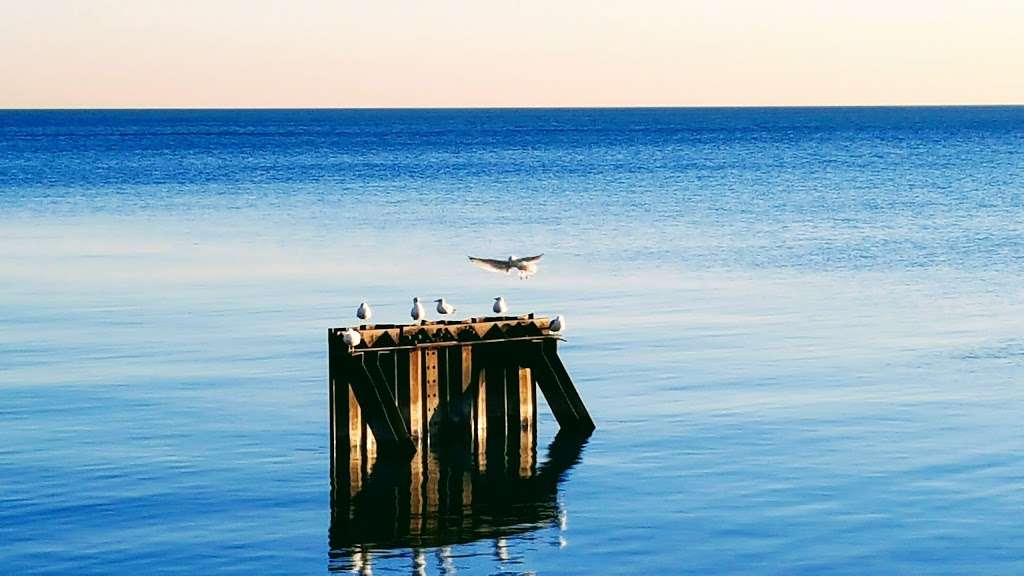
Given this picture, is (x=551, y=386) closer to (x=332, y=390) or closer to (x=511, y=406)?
(x=511, y=406)

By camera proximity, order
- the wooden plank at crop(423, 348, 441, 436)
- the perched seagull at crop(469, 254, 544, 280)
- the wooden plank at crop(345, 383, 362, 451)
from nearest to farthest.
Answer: the wooden plank at crop(345, 383, 362, 451) → the wooden plank at crop(423, 348, 441, 436) → the perched seagull at crop(469, 254, 544, 280)

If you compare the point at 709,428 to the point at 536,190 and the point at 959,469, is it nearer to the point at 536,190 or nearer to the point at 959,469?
the point at 959,469

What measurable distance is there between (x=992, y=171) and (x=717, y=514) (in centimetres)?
10719

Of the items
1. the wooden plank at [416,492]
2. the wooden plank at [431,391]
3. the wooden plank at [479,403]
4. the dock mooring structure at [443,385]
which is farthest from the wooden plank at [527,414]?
the wooden plank at [416,492]

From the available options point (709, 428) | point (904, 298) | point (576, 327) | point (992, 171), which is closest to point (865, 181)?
point (992, 171)

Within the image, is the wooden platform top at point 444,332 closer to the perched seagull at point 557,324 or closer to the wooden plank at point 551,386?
the perched seagull at point 557,324

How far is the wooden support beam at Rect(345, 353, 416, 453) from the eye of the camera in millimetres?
28984

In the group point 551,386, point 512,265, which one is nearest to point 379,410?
point 551,386

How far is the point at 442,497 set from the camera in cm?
2802

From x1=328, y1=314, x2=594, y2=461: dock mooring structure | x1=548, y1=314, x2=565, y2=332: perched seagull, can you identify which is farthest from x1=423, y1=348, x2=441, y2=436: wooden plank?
x1=548, y1=314, x2=565, y2=332: perched seagull

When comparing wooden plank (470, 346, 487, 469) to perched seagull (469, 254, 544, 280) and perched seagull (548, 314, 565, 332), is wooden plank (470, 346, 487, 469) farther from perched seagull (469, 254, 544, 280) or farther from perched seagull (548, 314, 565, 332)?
perched seagull (469, 254, 544, 280)

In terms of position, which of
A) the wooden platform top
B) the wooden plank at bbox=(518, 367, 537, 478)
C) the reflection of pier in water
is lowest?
the reflection of pier in water

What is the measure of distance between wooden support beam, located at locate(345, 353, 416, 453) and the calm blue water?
1.09m

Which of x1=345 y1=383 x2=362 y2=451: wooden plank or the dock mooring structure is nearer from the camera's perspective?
the dock mooring structure
